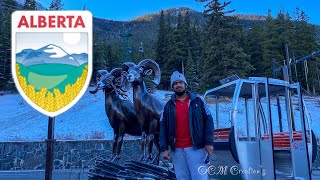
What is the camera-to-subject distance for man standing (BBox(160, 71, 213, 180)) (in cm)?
427

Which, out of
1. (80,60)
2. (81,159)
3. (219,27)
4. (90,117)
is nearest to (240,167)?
(80,60)

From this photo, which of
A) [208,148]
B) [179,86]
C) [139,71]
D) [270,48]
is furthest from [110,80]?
[270,48]

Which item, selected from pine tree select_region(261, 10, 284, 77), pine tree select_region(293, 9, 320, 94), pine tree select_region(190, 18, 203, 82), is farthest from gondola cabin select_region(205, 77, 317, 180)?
pine tree select_region(293, 9, 320, 94)

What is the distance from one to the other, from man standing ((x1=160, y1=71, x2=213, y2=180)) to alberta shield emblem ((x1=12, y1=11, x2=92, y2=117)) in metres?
1.15

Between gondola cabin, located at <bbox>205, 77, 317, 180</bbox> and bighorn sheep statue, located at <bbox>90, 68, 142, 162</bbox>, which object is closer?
Answer: gondola cabin, located at <bbox>205, 77, 317, 180</bbox>

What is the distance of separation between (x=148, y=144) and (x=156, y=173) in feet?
1.81

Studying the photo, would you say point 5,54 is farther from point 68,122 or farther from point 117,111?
point 117,111

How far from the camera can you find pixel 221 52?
3120 cm

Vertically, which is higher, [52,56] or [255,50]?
[255,50]

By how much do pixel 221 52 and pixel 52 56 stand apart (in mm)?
28303

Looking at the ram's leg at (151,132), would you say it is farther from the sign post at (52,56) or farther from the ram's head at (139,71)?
the sign post at (52,56)

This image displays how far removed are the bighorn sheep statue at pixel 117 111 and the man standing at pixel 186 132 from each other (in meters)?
2.94

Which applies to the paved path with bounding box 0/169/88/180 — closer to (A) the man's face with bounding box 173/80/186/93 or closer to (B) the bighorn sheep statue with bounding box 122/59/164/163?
(B) the bighorn sheep statue with bounding box 122/59/164/163

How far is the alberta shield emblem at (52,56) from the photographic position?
3616 millimetres
